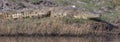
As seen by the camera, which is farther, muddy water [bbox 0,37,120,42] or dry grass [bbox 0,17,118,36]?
dry grass [bbox 0,17,118,36]

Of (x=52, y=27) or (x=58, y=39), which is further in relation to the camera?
(x=52, y=27)

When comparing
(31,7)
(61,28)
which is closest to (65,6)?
(31,7)

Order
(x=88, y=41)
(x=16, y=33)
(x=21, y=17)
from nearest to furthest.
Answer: (x=88, y=41)
(x=16, y=33)
(x=21, y=17)

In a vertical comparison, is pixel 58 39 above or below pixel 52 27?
above

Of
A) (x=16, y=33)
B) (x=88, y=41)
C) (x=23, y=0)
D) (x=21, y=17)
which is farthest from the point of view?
(x=23, y=0)

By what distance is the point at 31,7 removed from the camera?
1861 inches

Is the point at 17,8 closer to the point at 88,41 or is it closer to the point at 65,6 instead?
the point at 65,6

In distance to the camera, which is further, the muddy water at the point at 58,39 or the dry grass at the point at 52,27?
the dry grass at the point at 52,27

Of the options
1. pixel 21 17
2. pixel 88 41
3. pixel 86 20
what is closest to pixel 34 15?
pixel 21 17

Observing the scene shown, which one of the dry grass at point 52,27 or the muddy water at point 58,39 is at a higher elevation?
the muddy water at point 58,39

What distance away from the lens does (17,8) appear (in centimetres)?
4653

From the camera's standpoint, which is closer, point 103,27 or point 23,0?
point 103,27

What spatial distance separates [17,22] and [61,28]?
3.13m

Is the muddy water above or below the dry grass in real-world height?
above
